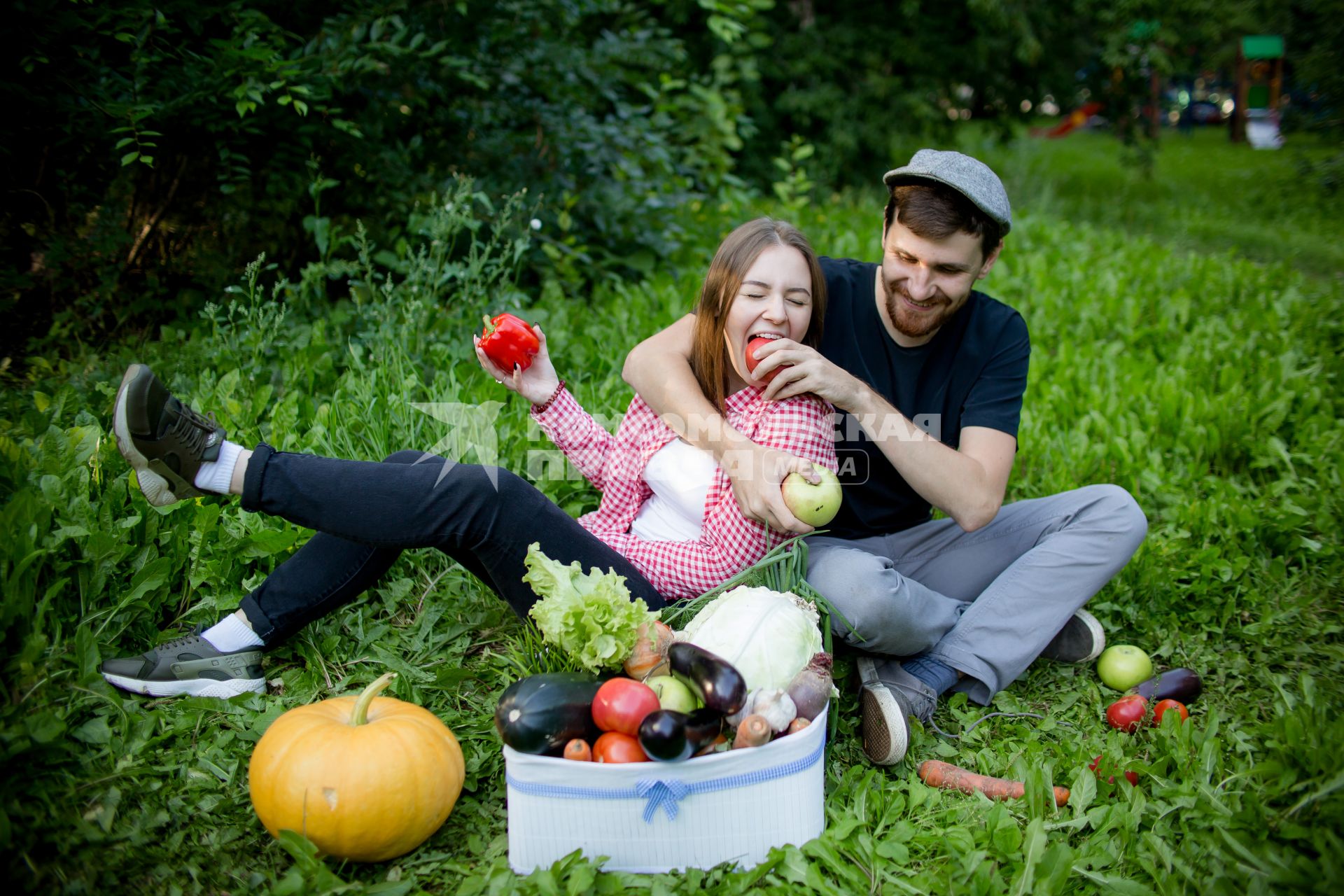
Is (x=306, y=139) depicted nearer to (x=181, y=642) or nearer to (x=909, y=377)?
(x=181, y=642)

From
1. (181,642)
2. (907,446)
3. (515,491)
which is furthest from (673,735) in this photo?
(181,642)

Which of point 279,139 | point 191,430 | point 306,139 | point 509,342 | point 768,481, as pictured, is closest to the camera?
point 191,430

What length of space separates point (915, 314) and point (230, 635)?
2.05m

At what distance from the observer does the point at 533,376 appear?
272 centimetres

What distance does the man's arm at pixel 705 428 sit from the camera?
2.29 m

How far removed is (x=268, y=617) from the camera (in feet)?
8.09

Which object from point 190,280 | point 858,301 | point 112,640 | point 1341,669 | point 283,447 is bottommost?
point 1341,669

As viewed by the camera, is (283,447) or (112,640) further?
(283,447)

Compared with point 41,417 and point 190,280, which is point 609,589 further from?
point 190,280

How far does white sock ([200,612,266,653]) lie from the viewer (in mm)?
2447

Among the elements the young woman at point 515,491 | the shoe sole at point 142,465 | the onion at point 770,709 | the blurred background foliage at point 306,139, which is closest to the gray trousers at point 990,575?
the young woman at point 515,491

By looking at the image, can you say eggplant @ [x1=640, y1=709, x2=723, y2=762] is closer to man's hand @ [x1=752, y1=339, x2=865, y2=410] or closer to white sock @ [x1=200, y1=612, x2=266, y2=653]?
man's hand @ [x1=752, y1=339, x2=865, y2=410]

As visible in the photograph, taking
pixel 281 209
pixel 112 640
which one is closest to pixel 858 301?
pixel 112 640

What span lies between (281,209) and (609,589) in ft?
9.25
